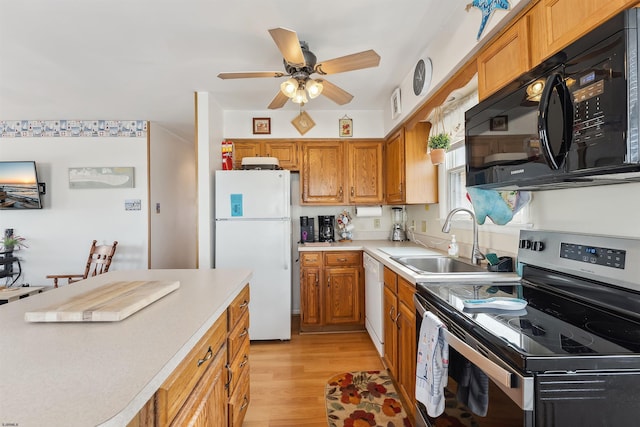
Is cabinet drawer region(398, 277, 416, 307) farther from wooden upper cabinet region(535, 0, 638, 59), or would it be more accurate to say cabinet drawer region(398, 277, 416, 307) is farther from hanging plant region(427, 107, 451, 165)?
wooden upper cabinet region(535, 0, 638, 59)

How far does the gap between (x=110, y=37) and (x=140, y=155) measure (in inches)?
85.1

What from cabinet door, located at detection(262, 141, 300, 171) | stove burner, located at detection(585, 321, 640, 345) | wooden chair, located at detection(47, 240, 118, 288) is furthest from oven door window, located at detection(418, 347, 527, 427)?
wooden chair, located at detection(47, 240, 118, 288)

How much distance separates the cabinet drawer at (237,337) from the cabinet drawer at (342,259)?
1467 millimetres

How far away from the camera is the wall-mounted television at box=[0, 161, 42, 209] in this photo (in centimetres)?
373

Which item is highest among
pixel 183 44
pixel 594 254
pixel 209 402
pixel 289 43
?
pixel 183 44

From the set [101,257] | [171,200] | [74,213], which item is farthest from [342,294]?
[74,213]

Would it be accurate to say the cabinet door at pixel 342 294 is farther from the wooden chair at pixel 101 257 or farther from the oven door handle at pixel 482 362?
the wooden chair at pixel 101 257

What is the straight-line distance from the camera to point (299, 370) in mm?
2389

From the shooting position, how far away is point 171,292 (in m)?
1.35

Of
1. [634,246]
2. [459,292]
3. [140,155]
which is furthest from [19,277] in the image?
[634,246]

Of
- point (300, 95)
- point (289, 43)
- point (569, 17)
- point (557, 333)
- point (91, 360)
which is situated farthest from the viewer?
point (300, 95)

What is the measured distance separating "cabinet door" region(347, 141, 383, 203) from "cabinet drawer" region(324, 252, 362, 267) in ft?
2.15

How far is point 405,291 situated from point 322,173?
75.5 inches

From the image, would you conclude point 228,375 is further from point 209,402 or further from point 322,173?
point 322,173
